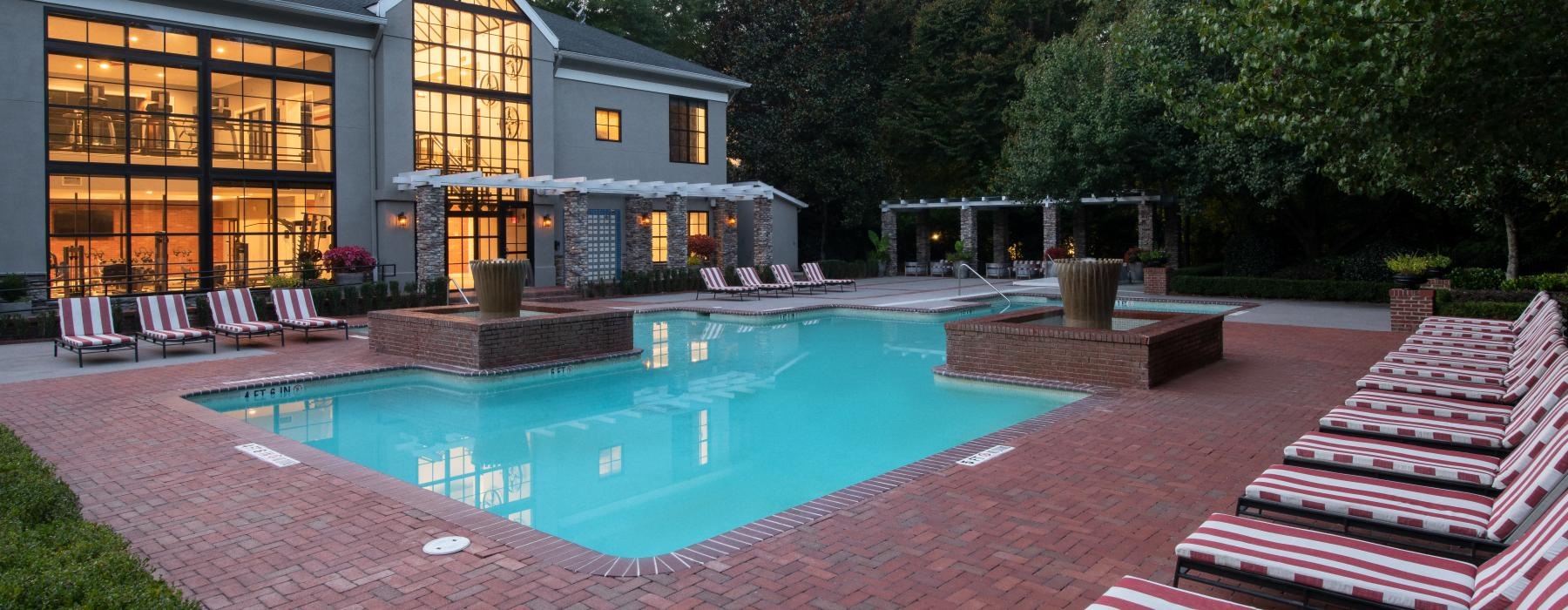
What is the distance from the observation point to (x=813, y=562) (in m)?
4.70

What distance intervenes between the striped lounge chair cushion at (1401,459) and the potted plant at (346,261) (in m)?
17.8

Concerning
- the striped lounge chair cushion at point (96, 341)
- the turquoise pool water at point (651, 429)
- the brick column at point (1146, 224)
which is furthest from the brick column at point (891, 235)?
the striped lounge chair cushion at point (96, 341)

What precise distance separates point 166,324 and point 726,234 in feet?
52.4

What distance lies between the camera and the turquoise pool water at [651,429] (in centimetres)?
654

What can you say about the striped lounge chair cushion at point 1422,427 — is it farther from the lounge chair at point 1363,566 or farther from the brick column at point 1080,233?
the brick column at point 1080,233

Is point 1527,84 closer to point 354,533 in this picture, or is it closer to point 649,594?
point 649,594

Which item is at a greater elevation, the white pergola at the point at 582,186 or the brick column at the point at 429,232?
the white pergola at the point at 582,186

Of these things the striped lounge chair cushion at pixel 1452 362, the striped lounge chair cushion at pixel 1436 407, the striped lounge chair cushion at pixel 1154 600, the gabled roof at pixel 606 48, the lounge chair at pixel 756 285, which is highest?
the gabled roof at pixel 606 48

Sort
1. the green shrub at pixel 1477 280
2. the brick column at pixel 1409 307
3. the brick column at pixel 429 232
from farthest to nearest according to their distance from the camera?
the brick column at pixel 429 232
the green shrub at pixel 1477 280
the brick column at pixel 1409 307

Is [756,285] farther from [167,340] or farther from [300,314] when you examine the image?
[167,340]

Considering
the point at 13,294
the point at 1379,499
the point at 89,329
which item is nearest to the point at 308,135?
the point at 13,294

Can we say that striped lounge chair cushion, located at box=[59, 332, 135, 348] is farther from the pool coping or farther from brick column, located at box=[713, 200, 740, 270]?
brick column, located at box=[713, 200, 740, 270]

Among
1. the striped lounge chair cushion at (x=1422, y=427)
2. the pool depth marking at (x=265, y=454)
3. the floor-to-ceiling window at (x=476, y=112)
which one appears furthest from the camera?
the floor-to-ceiling window at (x=476, y=112)

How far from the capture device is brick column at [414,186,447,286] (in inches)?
803
